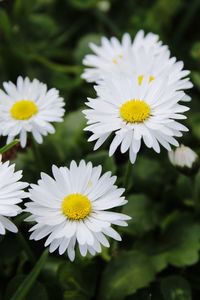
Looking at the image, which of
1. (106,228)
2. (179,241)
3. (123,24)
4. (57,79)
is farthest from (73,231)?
(123,24)

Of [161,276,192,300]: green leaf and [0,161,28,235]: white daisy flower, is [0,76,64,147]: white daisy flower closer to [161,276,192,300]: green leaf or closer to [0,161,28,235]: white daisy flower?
[0,161,28,235]: white daisy flower

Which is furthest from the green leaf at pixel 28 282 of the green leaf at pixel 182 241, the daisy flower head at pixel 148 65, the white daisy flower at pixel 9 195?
the daisy flower head at pixel 148 65

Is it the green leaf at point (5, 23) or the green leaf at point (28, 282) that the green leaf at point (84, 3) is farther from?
the green leaf at point (28, 282)

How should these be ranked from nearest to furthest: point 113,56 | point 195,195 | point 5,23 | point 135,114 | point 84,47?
point 135,114
point 195,195
point 113,56
point 5,23
point 84,47

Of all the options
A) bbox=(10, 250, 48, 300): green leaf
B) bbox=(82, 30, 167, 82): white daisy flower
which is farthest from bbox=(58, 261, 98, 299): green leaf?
bbox=(82, 30, 167, 82): white daisy flower

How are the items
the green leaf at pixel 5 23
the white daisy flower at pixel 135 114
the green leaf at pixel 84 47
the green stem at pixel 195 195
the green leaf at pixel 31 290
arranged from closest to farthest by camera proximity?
1. the white daisy flower at pixel 135 114
2. the green leaf at pixel 31 290
3. the green stem at pixel 195 195
4. the green leaf at pixel 5 23
5. the green leaf at pixel 84 47

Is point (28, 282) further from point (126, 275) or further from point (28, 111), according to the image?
point (28, 111)

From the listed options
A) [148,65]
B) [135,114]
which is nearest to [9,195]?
[135,114]
